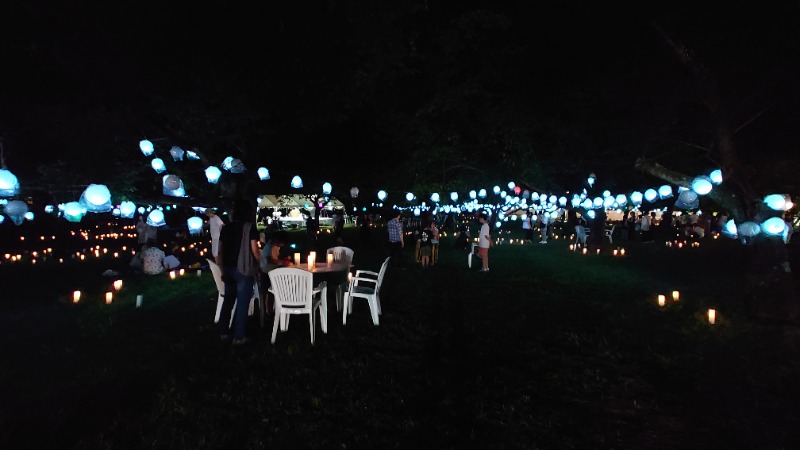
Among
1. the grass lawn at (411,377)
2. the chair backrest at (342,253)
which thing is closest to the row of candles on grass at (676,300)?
the grass lawn at (411,377)

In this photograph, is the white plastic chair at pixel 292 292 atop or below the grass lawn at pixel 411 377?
atop

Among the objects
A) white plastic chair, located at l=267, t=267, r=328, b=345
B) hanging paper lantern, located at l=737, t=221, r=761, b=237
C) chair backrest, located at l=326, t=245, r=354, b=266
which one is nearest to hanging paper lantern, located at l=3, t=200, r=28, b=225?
chair backrest, located at l=326, t=245, r=354, b=266

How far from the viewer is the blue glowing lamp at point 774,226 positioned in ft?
22.9

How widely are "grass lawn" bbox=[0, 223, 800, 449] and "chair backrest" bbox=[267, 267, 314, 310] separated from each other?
52 cm

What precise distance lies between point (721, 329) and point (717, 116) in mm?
3356

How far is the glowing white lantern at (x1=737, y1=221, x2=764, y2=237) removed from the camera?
7.23 metres

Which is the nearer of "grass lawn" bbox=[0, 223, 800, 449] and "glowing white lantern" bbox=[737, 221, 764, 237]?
"grass lawn" bbox=[0, 223, 800, 449]

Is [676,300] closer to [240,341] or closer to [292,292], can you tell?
[292,292]

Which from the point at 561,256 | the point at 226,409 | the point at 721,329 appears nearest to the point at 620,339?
the point at 721,329

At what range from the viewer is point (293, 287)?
603 cm

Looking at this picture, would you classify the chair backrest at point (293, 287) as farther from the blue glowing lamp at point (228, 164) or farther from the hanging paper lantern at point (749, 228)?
the hanging paper lantern at point (749, 228)

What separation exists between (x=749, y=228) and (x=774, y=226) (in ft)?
1.08

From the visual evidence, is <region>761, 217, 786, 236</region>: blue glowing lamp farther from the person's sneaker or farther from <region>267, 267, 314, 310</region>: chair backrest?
the person's sneaker

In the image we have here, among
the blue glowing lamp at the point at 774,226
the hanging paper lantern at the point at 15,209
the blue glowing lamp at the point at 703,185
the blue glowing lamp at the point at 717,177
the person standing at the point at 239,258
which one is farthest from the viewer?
the hanging paper lantern at the point at 15,209
